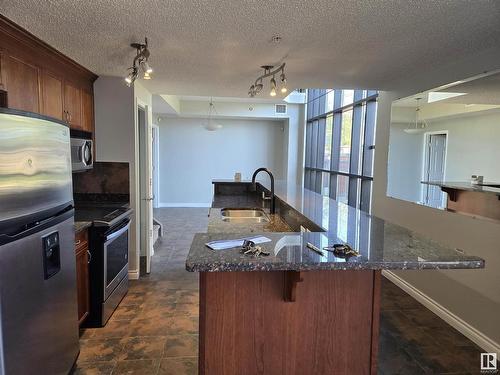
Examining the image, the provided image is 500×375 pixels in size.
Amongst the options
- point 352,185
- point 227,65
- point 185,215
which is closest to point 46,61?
point 227,65

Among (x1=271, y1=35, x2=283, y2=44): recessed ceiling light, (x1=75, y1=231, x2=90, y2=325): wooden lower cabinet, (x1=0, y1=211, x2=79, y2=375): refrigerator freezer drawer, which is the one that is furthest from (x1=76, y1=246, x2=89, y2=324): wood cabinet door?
(x1=271, y1=35, x2=283, y2=44): recessed ceiling light

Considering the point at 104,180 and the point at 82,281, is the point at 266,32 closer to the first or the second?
the point at 82,281

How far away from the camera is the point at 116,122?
354cm

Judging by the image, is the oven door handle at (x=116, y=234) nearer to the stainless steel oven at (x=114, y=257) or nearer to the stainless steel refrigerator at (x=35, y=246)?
the stainless steel oven at (x=114, y=257)

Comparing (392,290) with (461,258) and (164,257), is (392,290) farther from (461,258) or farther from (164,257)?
(164,257)

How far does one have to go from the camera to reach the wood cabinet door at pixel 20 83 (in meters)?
2.15

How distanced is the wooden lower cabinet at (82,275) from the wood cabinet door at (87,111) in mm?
1284

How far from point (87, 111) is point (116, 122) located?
0.29m

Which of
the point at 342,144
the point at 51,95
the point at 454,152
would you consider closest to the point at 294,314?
the point at 454,152

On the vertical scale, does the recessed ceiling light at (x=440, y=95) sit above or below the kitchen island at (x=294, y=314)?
above

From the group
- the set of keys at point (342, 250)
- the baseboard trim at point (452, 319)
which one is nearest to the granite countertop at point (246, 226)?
the set of keys at point (342, 250)

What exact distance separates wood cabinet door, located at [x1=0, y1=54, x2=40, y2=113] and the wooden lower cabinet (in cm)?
101

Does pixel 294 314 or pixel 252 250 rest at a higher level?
pixel 252 250

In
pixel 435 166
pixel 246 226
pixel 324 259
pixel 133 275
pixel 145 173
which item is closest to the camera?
pixel 324 259
